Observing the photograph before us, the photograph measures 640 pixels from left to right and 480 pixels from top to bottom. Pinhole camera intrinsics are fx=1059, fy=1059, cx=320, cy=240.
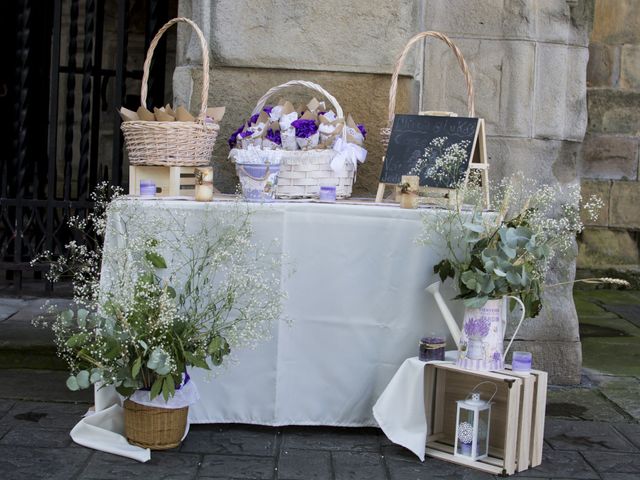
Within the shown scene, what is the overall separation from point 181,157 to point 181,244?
0.47 metres

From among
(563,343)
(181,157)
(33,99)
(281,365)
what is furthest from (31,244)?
(563,343)

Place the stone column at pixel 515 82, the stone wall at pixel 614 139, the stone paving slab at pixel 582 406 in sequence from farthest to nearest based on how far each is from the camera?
1. the stone wall at pixel 614 139
2. the stone column at pixel 515 82
3. the stone paving slab at pixel 582 406

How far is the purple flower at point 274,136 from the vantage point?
4555mm

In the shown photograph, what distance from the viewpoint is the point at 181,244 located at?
4.14 meters

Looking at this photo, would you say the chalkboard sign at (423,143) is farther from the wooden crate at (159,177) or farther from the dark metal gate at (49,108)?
the dark metal gate at (49,108)

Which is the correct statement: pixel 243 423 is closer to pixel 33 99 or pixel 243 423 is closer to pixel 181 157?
pixel 181 157

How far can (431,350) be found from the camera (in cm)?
406

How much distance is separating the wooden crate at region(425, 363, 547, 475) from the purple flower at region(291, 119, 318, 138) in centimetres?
112

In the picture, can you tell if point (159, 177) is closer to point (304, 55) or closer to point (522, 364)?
point (304, 55)

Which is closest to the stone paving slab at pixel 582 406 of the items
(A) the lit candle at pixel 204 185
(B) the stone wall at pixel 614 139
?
(A) the lit candle at pixel 204 185

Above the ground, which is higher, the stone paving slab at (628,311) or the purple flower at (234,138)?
the purple flower at (234,138)

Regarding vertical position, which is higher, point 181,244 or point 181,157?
point 181,157

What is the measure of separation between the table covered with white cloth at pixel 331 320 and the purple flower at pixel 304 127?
41 cm

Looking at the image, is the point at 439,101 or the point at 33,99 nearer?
the point at 439,101
